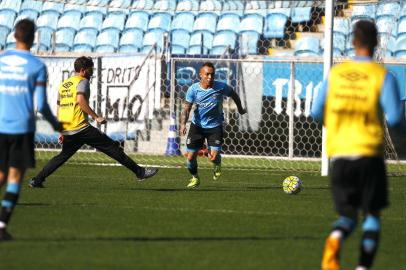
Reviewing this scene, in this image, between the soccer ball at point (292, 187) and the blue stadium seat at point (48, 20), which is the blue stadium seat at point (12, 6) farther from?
the soccer ball at point (292, 187)

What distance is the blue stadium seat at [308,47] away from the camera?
2625cm

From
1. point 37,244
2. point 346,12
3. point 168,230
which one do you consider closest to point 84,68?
point 168,230

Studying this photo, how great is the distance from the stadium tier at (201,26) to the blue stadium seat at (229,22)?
0.03 m

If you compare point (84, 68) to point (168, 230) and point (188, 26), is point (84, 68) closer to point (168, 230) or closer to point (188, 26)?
point (168, 230)

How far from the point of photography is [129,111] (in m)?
→ 24.9

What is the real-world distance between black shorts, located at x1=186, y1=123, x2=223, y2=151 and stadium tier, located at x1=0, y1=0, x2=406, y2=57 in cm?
857

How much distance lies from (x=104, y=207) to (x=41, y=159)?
34.0ft

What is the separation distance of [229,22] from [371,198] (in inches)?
837

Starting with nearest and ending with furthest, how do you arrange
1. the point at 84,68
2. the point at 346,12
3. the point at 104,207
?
the point at 104,207
the point at 84,68
the point at 346,12

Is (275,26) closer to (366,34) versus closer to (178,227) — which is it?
(178,227)

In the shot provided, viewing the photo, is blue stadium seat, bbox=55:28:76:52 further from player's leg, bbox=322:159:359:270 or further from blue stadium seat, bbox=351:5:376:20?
player's leg, bbox=322:159:359:270

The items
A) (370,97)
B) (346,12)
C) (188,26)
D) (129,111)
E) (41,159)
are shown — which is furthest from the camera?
(188,26)

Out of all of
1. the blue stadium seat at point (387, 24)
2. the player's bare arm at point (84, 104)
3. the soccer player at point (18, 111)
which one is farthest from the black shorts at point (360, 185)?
the blue stadium seat at point (387, 24)

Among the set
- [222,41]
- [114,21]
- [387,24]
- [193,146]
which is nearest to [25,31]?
[193,146]
